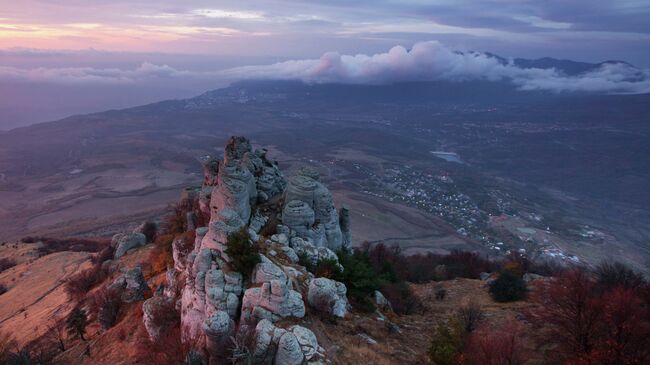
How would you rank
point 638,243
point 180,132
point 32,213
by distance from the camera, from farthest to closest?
point 180,132, point 32,213, point 638,243

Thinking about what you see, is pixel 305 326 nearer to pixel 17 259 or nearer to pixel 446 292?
pixel 446 292

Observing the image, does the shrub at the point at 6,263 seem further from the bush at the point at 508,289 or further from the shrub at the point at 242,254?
the bush at the point at 508,289

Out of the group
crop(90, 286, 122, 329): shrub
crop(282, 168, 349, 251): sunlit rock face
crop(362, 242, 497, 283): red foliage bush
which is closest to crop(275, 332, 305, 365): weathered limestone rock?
crop(282, 168, 349, 251): sunlit rock face

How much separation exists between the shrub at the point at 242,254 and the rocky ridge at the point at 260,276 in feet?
0.83

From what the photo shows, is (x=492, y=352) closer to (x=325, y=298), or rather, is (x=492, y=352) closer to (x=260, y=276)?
(x=325, y=298)

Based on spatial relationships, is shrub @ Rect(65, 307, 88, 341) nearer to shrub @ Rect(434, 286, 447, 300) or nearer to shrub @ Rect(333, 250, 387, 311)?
shrub @ Rect(333, 250, 387, 311)

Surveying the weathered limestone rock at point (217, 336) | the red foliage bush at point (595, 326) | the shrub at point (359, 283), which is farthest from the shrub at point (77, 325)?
the red foliage bush at point (595, 326)

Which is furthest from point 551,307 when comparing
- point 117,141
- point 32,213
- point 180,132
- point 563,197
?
point 180,132

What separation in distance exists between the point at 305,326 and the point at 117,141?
182 m

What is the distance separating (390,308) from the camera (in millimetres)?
21484

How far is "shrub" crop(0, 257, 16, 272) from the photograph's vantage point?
44328 mm

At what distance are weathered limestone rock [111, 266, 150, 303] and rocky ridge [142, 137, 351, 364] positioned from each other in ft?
12.3

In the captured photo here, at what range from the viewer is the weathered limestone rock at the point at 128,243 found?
118 ft

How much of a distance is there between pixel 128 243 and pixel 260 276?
998 inches
